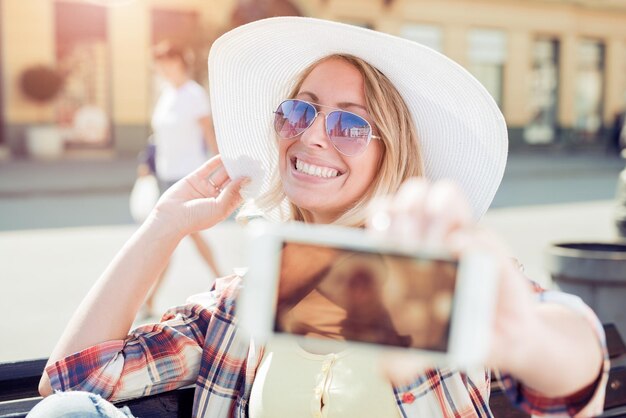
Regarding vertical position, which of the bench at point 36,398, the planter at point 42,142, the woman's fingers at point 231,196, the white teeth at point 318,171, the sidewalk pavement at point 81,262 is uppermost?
the planter at point 42,142

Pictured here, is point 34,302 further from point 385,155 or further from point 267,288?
point 267,288

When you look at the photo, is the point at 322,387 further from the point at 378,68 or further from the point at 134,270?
the point at 378,68

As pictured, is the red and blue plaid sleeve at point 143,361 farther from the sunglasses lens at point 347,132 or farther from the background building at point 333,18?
the background building at point 333,18

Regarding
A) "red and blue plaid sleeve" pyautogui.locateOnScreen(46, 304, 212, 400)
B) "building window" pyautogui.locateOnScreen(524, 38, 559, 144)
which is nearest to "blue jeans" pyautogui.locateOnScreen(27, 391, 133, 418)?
"red and blue plaid sleeve" pyautogui.locateOnScreen(46, 304, 212, 400)

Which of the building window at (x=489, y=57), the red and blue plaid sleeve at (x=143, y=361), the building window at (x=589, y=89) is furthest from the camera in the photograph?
the building window at (x=589, y=89)

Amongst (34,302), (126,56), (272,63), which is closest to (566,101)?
(126,56)

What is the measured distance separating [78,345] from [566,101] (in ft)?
84.2

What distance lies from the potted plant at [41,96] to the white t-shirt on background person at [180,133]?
500 inches

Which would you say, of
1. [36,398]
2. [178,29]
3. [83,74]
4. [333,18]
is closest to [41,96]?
[83,74]

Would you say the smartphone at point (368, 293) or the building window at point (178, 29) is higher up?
the building window at point (178, 29)

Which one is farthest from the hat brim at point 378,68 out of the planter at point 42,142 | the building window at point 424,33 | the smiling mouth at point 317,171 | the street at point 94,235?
the building window at point 424,33

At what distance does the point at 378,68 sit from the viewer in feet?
6.95

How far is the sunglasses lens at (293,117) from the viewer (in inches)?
81.0

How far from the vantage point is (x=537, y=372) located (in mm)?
1169
